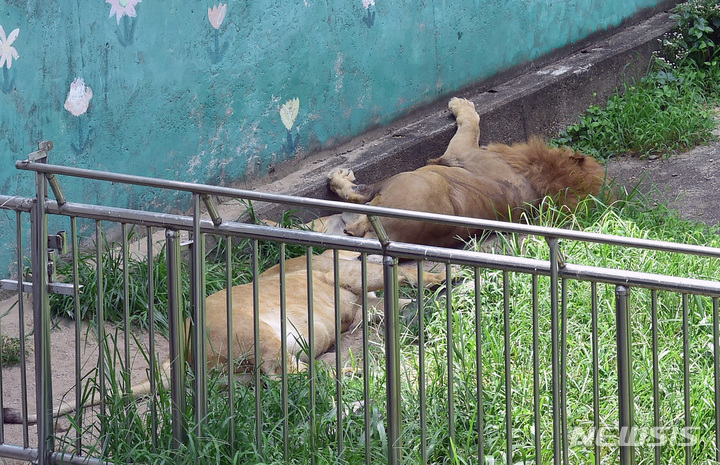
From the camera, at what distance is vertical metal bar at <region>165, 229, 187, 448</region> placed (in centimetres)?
301

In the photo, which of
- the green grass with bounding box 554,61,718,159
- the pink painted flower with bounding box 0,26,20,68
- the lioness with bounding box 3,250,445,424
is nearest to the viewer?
the lioness with bounding box 3,250,445,424

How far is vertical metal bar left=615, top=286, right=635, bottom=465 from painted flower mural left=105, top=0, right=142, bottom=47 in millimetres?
3645

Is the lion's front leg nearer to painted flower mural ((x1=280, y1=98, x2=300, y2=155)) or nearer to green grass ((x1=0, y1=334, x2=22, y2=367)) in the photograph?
painted flower mural ((x1=280, y1=98, x2=300, y2=155))

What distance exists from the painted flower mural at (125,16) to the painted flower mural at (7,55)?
0.61m

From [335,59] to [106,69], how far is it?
1.81m

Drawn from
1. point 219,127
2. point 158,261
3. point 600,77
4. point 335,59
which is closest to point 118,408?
point 158,261

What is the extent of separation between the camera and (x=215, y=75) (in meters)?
5.91

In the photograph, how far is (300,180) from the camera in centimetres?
635

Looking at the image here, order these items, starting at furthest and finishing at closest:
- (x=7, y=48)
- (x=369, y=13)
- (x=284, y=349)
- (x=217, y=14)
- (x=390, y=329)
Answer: (x=369, y=13) → (x=217, y=14) → (x=7, y=48) → (x=284, y=349) → (x=390, y=329)

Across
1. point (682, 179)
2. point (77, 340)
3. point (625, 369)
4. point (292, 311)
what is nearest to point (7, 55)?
point (292, 311)

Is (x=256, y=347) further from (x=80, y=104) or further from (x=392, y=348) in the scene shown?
(x=80, y=104)

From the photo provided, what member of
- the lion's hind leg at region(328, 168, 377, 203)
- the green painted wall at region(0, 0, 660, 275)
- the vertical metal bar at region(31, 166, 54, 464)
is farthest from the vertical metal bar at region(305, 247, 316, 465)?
the lion's hind leg at region(328, 168, 377, 203)

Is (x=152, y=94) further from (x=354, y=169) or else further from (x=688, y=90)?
(x=688, y=90)

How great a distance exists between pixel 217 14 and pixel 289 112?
32.9 inches
